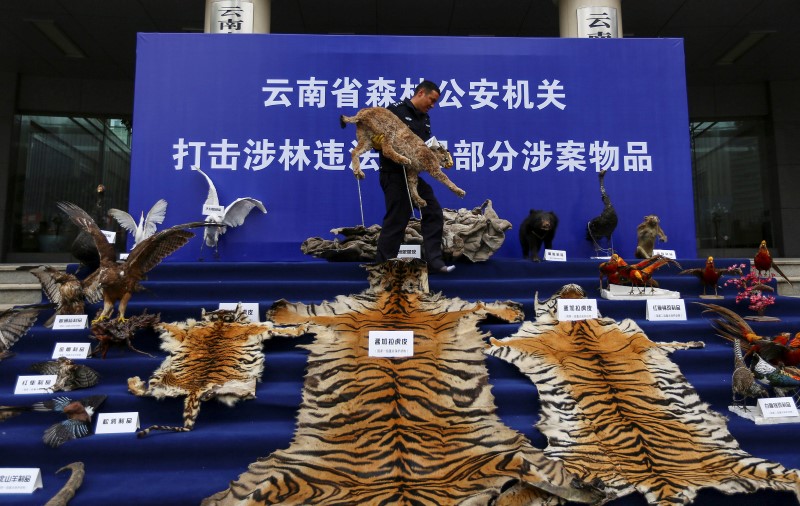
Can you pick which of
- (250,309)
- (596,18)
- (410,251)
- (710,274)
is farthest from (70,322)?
(596,18)

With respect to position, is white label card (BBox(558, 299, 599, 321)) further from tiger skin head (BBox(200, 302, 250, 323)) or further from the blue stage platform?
tiger skin head (BBox(200, 302, 250, 323))

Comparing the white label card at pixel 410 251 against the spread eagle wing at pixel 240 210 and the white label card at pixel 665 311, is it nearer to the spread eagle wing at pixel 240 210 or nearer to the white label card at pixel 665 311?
the white label card at pixel 665 311

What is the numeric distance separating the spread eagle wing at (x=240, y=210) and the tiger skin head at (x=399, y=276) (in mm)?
1756

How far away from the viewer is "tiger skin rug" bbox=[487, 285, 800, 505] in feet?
5.96

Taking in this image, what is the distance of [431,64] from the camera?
4820 mm

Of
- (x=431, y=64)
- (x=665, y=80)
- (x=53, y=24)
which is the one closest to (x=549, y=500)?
(x=431, y=64)

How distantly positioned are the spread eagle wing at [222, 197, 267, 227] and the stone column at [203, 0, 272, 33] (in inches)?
81.2

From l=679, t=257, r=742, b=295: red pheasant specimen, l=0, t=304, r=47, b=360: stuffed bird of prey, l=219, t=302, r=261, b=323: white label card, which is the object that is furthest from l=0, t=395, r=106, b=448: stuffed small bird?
l=679, t=257, r=742, b=295: red pheasant specimen

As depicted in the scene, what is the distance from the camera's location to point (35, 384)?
7.57ft

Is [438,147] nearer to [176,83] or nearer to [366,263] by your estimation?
[366,263]

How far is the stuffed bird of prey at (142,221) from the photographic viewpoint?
408 centimetres

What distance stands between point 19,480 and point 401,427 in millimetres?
1371

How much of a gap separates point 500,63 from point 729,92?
17.3 ft

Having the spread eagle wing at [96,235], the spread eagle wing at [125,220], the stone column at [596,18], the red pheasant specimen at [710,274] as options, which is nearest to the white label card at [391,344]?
the spread eagle wing at [96,235]
